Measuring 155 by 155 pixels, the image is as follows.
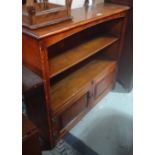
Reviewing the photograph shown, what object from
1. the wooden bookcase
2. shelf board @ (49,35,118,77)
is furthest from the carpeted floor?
shelf board @ (49,35,118,77)

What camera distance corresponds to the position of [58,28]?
981mm

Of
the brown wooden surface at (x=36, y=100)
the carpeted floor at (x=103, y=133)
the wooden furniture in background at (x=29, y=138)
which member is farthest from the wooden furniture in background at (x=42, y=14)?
the carpeted floor at (x=103, y=133)

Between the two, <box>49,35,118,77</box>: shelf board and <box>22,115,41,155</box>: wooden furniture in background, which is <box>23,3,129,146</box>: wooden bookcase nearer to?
<box>49,35,118,77</box>: shelf board

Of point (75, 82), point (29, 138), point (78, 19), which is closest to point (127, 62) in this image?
point (75, 82)

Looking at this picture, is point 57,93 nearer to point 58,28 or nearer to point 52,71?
point 52,71

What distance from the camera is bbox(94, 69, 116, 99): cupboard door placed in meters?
1.69

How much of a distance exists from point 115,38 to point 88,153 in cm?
107

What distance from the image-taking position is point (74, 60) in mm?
1313

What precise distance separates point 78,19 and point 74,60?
0.99 feet

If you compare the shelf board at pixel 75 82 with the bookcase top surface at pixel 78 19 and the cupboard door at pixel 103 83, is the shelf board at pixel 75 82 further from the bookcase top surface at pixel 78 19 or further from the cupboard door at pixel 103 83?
the bookcase top surface at pixel 78 19

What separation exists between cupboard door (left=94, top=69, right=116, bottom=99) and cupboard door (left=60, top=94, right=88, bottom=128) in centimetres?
17

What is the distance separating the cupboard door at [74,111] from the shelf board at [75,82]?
107mm

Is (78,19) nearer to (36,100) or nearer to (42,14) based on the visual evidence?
(42,14)
